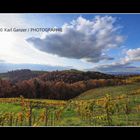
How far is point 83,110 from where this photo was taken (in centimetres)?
750

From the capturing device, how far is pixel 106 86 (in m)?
7.55

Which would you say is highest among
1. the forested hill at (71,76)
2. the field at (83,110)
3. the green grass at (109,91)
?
the forested hill at (71,76)

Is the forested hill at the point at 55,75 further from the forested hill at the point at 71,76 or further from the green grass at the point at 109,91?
the green grass at the point at 109,91

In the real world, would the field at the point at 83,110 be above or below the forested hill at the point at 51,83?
below

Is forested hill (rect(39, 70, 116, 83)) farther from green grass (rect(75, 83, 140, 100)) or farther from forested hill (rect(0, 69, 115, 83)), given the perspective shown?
green grass (rect(75, 83, 140, 100))

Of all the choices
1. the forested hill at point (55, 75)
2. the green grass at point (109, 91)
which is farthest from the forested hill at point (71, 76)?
the green grass at point (109, 91)

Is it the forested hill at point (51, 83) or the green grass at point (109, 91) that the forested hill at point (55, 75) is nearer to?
the forested hill at point (51, 83)

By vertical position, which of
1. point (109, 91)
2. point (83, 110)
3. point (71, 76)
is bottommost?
point (83, 110)

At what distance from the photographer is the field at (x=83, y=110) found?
748 centimetres

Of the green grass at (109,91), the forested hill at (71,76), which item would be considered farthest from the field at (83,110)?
the forested hill at (71,76)

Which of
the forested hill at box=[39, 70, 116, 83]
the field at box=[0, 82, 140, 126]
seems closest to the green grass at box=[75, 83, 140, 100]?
the field at box=[0, 82, 140, 126]

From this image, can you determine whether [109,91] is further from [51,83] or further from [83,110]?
[51,83]

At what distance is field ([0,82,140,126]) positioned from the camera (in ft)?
24.6

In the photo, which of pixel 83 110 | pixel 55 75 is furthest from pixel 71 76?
pixel 83 110
